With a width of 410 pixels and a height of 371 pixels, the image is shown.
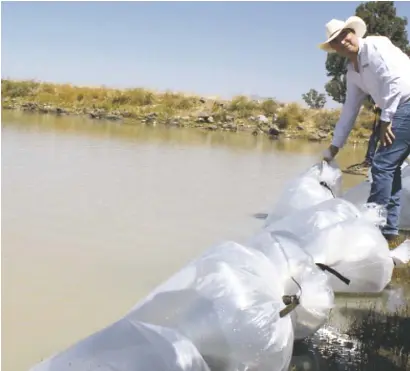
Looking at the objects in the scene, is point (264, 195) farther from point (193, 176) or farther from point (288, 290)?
point (288, 290)

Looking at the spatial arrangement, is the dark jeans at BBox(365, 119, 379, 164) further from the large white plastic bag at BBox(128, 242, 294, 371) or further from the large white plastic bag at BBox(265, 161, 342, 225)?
the large white plastic bag at BBox(128, 242, 294, 371)

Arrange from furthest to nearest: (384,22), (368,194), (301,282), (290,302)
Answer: (384,22) → (368,194) → (301,282) → (290,302)

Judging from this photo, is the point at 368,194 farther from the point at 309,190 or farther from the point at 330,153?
the point at 309,190

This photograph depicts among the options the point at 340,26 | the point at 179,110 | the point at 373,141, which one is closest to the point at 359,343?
the point at 340,26

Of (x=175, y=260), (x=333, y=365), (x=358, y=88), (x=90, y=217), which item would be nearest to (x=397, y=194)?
(x=358, y=88)

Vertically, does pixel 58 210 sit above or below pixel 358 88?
below

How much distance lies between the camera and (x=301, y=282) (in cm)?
195

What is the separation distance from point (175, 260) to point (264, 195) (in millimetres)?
2478

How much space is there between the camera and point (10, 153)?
6.77 meters

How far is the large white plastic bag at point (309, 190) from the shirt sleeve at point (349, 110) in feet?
0.61

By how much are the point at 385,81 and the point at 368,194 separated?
108cm

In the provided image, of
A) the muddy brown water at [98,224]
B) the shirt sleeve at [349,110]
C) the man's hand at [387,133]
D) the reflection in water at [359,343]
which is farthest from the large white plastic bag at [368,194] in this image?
the reflection in water at [359,343]

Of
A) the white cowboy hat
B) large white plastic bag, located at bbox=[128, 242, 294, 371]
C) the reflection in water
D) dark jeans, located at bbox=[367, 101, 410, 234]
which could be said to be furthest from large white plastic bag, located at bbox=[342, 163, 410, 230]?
large white plastic bag, located at bbox=[128, 242, 294, 371]

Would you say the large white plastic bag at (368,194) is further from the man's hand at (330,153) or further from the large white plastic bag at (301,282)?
the large white plastic bag at (301,282)
